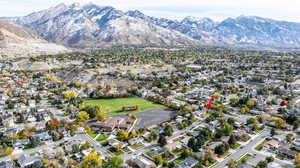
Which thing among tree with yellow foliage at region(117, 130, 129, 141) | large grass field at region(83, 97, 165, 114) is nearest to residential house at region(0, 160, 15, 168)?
tree with yellow foliage at region(117, 130, 129, 141)

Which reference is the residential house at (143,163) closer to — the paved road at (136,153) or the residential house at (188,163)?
the paved road at (136,153)

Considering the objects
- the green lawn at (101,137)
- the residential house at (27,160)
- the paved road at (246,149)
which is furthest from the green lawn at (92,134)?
the paved road at (246,149)

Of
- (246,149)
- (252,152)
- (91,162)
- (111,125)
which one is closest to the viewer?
(91,162)

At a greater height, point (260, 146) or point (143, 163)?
point (143, 163)

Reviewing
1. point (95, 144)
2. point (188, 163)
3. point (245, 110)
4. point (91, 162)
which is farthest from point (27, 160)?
point (245, 110)

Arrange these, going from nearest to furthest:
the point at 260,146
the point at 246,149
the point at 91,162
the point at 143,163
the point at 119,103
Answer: the point at 91,162 < the point at 143,163 < the point at 246,149 < the point at 260,146 < the point at 119,103

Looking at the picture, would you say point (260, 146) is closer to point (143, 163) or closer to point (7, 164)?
point (143, 163)

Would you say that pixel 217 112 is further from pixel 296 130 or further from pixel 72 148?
pixel 72 148

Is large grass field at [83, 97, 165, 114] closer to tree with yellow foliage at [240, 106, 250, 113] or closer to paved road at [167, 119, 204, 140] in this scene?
paved road at [167, 119, 204, 140]
